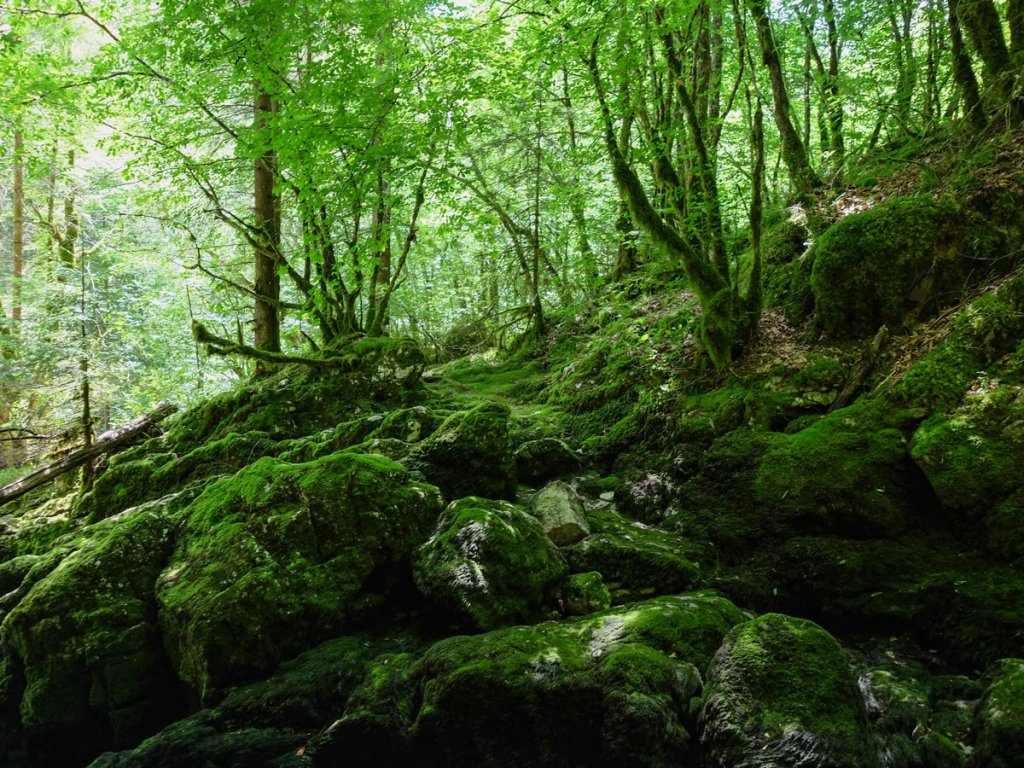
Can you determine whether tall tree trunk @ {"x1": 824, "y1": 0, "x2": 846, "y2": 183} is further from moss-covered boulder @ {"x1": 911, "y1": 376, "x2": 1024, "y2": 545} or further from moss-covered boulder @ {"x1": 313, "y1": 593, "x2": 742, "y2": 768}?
moss-covered boulder @ {"x1": 313, "y1": 593, "x2": 742, "y2": 768}

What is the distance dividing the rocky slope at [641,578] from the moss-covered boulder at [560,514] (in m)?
0.03

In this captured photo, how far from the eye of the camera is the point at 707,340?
7.37 metres

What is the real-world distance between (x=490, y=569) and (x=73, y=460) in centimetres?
928

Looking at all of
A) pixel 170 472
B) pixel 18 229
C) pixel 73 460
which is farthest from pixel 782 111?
pixel 18 229

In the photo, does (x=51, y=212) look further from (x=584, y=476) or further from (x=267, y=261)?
(x=584, y=476)

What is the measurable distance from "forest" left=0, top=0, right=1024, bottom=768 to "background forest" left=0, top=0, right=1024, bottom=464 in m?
0.11

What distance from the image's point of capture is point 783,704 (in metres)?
3.04

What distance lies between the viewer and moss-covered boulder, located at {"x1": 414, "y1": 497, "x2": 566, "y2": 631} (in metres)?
4.59

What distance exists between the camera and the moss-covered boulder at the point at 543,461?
7395mm

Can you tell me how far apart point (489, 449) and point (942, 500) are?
4.18 metres

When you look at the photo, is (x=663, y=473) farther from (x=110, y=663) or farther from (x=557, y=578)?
(x=110, y=663)

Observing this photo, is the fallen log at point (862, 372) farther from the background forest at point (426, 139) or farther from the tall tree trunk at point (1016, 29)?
the tall tree trunk at point (1016, 29)

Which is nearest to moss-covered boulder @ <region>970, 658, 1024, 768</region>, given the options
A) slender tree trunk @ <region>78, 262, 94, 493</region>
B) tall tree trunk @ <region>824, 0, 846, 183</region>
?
tall tree trunk @ <region>824, 0, 846, 183</region>

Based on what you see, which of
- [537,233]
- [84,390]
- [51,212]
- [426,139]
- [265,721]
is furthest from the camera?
[51,212]
